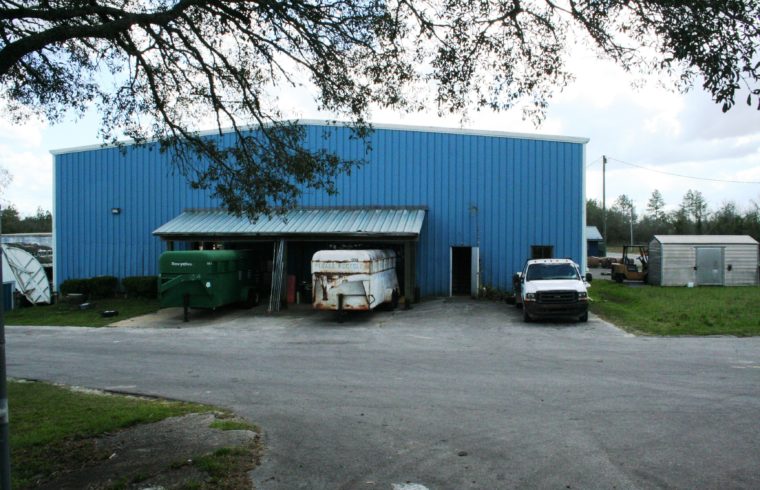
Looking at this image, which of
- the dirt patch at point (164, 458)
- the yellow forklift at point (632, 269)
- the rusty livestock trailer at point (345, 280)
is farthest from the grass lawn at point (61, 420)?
the yellow forklift at point (632, 269)

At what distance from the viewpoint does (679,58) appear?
5980mm

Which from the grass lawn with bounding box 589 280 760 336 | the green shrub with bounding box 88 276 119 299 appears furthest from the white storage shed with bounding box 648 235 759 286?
the green shrub with bounding box 88 276 119 299

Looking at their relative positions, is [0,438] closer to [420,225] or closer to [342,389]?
[342,389]

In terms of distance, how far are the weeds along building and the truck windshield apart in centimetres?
530

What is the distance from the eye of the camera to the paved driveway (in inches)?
227

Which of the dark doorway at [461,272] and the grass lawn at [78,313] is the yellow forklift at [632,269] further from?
the grass lawn at [78,313]

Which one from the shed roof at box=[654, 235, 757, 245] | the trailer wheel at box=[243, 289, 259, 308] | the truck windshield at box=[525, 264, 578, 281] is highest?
the shed roof at box=[654, 235, 757, 245]

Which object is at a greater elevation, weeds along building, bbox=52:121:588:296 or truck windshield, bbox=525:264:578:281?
weeds along building, bbox=52:121:588:296

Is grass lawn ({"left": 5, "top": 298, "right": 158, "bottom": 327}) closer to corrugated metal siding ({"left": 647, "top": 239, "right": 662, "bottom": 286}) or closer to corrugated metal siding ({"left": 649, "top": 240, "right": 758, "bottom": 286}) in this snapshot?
corrugated metal siding ({"left": 647, "top": 239, "right": 662, "bottom": 286})

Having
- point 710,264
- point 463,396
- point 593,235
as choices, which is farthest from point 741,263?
point 463,396

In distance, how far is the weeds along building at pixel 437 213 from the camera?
985 inches

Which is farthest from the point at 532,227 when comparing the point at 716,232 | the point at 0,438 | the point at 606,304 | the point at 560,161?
the point at 716,232

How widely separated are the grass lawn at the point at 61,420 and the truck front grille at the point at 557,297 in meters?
12.4

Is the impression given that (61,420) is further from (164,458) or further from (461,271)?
(461,271)
